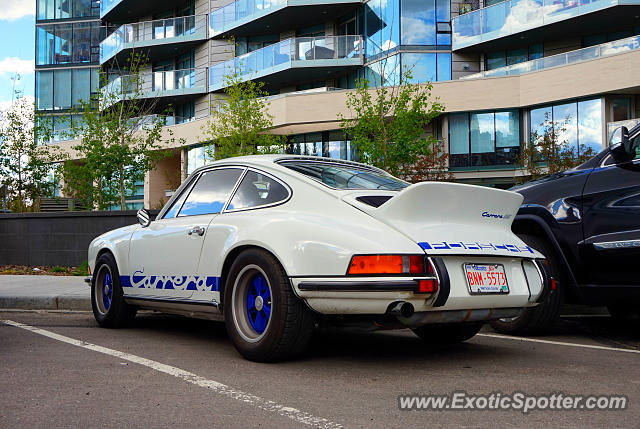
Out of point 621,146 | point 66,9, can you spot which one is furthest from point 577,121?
point 66,9

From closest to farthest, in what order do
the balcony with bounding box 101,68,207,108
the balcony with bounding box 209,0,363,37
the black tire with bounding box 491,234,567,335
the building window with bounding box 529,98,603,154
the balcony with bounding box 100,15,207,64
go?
the black tire with bounding box 491,234,567,335 → the building window with bounding box 529,98,603,154 → the balcony with bounding box 209,0,363,37 → the balcony with bounding box 101,68,207,108 → the balcony with bounding box 100,15,207,64

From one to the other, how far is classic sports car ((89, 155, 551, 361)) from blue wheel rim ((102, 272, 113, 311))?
3.81 ft

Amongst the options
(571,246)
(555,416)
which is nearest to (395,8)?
(571,246)

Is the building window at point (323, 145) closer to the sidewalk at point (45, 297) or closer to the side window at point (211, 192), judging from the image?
the sidewalk at point (45, 297)

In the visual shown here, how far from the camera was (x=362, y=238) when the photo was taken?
4.41m

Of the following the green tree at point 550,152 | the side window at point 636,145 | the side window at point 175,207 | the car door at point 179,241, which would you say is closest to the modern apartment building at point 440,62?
the green tree at point 550,152

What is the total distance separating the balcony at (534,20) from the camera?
86.9 ft

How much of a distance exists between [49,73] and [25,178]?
19.7m

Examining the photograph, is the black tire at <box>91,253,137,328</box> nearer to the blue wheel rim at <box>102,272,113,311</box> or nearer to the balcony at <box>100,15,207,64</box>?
the blue wheel rim at <box>102,272,113,311</box>

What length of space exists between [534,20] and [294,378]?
2655 centimetres

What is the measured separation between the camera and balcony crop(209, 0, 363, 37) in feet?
105

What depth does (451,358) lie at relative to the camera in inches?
201

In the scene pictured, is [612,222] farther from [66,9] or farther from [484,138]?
[66,9]

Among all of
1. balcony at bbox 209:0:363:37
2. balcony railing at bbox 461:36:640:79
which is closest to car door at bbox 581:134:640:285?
balcony railing at bbox 461:36:640:79
